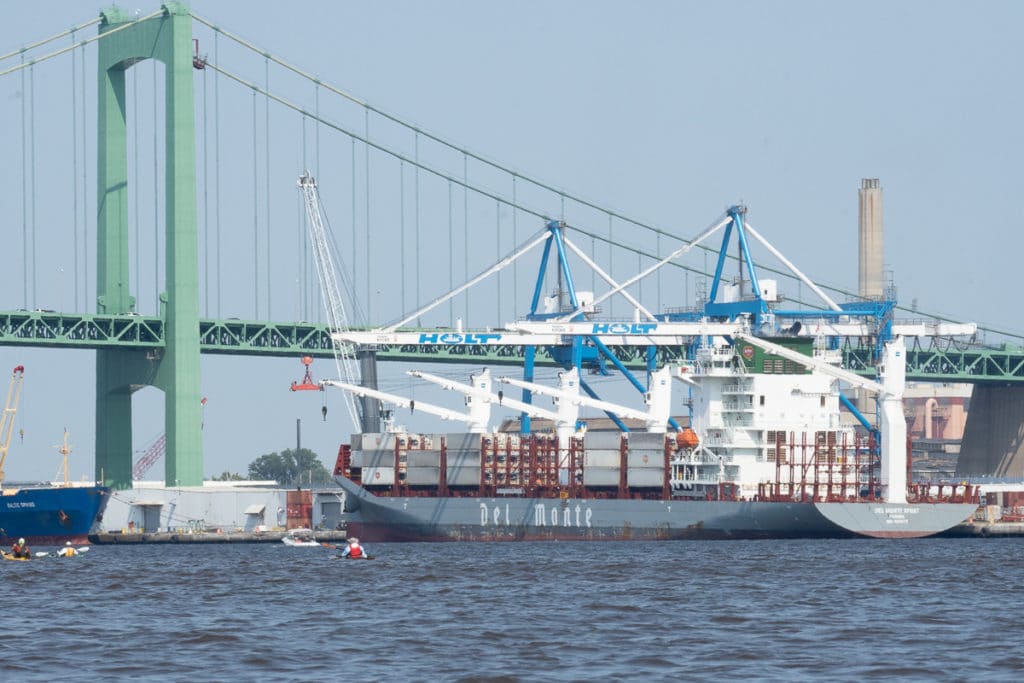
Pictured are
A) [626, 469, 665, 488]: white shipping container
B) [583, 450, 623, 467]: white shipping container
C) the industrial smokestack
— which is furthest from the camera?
the industrial smokestack

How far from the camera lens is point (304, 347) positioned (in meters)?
126

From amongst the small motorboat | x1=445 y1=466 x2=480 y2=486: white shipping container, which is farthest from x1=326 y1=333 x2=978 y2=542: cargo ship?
the small motorboat

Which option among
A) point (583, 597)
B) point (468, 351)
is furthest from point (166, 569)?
point (468, 351)

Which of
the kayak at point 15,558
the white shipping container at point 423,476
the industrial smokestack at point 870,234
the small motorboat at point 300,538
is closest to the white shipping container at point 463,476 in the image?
the white shipping container at point 423,476

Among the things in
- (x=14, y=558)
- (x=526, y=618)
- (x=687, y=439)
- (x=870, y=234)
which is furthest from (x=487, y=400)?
(x=870, y=234)

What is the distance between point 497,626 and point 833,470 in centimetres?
5085

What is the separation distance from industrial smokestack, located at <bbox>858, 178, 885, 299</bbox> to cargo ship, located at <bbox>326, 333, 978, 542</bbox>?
7701cm

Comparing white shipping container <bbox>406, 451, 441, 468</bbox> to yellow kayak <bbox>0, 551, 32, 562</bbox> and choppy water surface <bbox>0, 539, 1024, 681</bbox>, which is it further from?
yellow kayak <bbox>0, 551, 32, 562</bbox>

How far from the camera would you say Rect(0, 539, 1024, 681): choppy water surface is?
134 ft

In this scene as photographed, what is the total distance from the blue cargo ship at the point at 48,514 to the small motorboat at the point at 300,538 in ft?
32.3

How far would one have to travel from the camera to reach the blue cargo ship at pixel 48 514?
9856cm

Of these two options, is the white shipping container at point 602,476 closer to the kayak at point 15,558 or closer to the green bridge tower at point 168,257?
the green bridge tower at point 168,257

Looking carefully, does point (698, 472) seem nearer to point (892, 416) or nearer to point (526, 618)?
point (892, 416)

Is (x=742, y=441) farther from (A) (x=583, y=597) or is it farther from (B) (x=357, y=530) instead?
(A) (x=583, y=597)
